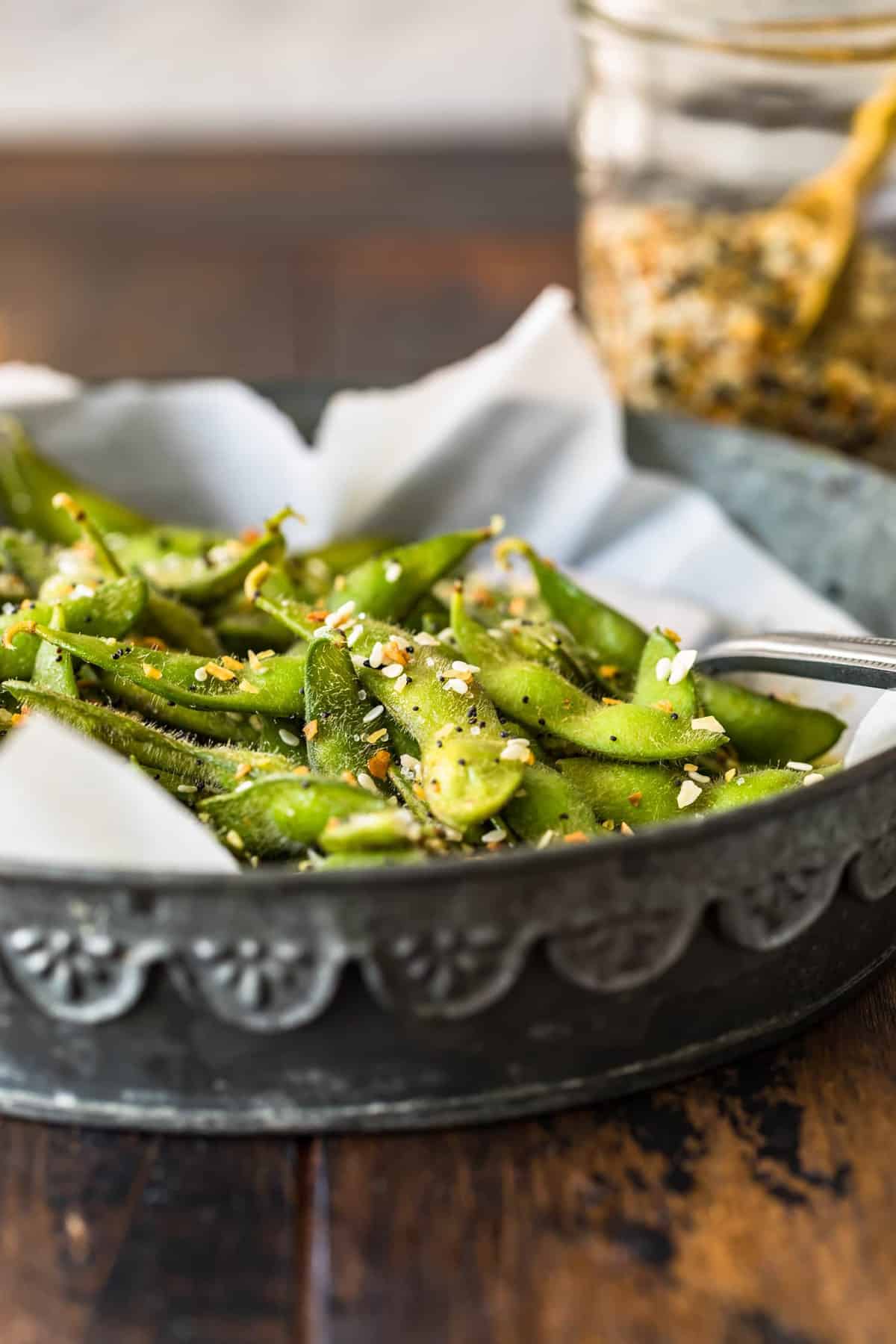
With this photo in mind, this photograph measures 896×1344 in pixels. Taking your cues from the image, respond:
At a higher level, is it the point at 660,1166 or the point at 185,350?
the point at 660,1166

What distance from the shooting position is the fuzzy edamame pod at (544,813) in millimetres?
831

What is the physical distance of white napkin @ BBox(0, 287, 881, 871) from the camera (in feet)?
4.60

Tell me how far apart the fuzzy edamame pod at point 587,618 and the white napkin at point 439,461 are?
0.27m

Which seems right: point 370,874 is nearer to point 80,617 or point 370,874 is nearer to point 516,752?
point 516,752

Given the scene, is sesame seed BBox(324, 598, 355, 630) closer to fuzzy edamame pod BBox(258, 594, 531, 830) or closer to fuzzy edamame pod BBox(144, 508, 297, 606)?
fuzzy edamame pod BBox(258, 594, 531, 830)

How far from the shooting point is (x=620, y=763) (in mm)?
912

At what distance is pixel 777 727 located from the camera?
1.02m

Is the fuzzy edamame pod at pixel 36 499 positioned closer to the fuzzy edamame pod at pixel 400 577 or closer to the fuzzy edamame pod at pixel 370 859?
the fuzzy edamame pod at pixel 400 577

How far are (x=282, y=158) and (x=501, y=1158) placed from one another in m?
2.57

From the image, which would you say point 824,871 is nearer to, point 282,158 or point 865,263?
point 865,263

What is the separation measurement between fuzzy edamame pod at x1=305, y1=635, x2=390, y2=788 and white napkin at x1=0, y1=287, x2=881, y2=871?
533 mm

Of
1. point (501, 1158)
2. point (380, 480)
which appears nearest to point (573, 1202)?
point (501, 1158)

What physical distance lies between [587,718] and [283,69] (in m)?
2.75

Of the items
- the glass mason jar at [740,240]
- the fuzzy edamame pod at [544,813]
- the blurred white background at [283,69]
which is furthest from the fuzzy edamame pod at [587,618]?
the blurred white background at [283,69]
